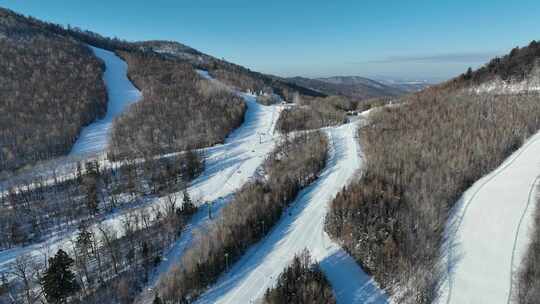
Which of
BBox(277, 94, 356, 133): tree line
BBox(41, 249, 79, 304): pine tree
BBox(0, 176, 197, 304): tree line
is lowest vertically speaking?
BBox(0, 176, 197, 304): tree line

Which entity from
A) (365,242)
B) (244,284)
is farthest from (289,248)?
(365,242)

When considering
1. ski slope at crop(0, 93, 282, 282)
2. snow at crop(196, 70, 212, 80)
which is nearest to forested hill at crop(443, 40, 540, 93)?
ski slope at crop(0, 93, 282, 282)

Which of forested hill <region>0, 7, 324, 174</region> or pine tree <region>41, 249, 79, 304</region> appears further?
forested hill <region>0, 7, 324, 174</region>

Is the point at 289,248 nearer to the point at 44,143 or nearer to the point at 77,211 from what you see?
the point at 77,211

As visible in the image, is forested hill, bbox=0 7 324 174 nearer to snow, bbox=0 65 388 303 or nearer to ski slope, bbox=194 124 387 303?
snow, bbox=0 65 388 303

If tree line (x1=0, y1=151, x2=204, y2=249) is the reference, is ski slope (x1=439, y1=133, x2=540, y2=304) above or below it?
above

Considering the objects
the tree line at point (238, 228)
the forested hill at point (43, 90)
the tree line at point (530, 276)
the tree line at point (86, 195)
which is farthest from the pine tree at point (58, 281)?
the forested hill at point (43, 90)

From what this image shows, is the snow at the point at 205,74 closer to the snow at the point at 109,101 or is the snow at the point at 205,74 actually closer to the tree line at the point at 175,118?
the tree line at the point at 175,118

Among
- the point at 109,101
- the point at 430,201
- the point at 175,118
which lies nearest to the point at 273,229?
the point at 430,201
